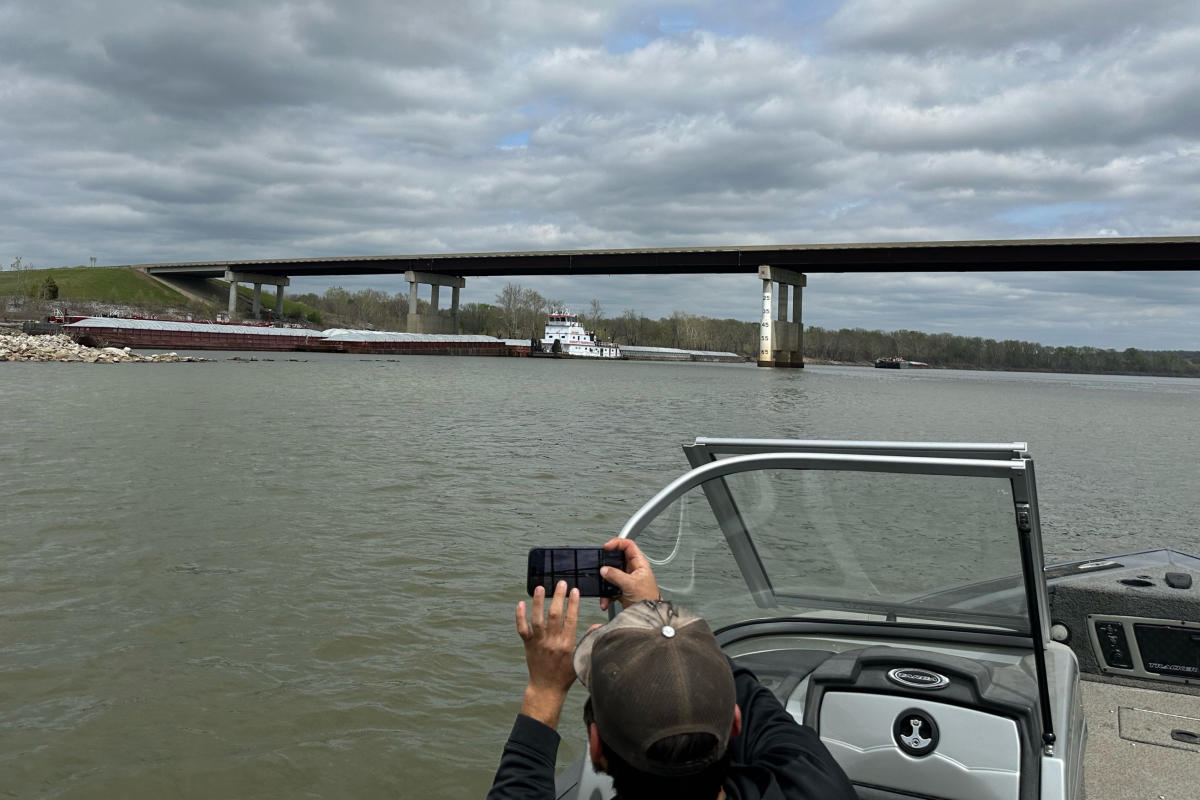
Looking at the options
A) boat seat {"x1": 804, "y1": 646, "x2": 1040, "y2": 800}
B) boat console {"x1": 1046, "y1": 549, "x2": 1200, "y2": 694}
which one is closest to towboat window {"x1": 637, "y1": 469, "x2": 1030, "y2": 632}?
boat seat {"x1": 804, "y1": 646, "x2": 1040, "y2": 800}

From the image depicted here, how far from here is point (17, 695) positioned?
5.59 meters

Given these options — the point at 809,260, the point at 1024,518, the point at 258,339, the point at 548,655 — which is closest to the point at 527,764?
the point at 548,655

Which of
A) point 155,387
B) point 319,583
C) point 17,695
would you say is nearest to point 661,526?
point 17,695

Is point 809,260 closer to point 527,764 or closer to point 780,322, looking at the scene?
point 780,322

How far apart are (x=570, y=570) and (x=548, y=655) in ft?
1.11

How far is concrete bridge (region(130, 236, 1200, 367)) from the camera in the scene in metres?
70.2

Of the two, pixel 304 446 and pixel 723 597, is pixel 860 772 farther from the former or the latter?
pixel 304 446

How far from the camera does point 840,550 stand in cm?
326

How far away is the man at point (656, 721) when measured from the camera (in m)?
1.51

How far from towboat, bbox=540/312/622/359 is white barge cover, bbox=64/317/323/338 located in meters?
32.7

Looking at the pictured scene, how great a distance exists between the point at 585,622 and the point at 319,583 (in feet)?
8.77

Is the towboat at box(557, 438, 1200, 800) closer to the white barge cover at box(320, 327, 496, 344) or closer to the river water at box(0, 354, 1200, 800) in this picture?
the river water at box(0, 354, 1200, 800)

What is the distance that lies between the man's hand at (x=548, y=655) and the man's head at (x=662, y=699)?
0.71 feet

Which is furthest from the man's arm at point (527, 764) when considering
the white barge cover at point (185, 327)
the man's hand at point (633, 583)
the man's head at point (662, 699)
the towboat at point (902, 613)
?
the white barge cover at point (185, 327)
